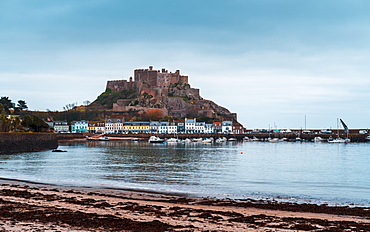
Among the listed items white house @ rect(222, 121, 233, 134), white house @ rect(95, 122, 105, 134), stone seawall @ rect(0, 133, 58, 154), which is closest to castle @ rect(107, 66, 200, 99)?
white house @ rect(95, 122, 105, 134)

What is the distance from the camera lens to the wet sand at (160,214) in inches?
439

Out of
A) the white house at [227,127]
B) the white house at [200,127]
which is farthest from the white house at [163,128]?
the white house at [227,127]

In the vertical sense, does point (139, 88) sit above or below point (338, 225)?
above

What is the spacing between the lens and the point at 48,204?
14398mm

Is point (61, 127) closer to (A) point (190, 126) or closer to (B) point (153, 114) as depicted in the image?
(B) point (153, 114)

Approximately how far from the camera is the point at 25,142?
5028 cm

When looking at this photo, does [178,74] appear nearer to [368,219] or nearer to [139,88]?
[139,88]

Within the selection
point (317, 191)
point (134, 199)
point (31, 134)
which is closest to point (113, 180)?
point (134, 199)

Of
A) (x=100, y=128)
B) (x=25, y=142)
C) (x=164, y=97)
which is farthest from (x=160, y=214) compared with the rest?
(x=164, y=97)

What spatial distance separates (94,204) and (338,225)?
7663mm

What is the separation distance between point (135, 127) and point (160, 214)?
333ft

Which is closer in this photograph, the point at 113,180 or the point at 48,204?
the point at 48,204

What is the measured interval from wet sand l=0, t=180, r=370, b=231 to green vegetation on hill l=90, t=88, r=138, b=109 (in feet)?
370

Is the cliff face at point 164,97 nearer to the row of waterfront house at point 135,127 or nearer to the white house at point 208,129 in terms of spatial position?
the white house at point 208,129
